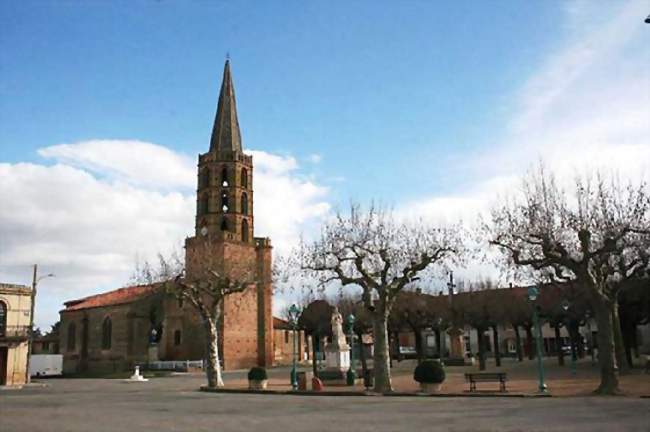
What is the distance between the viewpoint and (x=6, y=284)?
4116 cm

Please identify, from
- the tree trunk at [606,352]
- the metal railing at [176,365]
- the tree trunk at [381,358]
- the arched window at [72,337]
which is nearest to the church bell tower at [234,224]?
the metal railing at [176,365]

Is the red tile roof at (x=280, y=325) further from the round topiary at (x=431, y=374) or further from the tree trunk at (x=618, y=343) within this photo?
the round topiary at (x=431, y=374)

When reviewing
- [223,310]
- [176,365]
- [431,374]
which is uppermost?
[223,310]

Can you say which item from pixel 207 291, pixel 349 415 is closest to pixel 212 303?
pixel 207 291

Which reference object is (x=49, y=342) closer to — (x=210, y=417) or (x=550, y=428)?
(x=210, y=417)

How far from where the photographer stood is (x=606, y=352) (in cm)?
2086

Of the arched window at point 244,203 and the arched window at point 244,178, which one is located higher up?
the arched window at point 244,178

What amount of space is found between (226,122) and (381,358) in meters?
45.2

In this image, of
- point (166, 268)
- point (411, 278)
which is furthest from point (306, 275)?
point (166, 268)

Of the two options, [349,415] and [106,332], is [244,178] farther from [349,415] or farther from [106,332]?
[349,415]

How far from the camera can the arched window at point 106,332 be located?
2557 inches

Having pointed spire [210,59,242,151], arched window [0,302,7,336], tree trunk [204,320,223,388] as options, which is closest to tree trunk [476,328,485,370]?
tree trunk [204,320,223,388]

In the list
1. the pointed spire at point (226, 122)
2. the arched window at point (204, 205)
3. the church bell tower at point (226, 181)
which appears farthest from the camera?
the pointed spire at point (226, 122)

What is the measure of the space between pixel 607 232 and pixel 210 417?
50.8 ft
